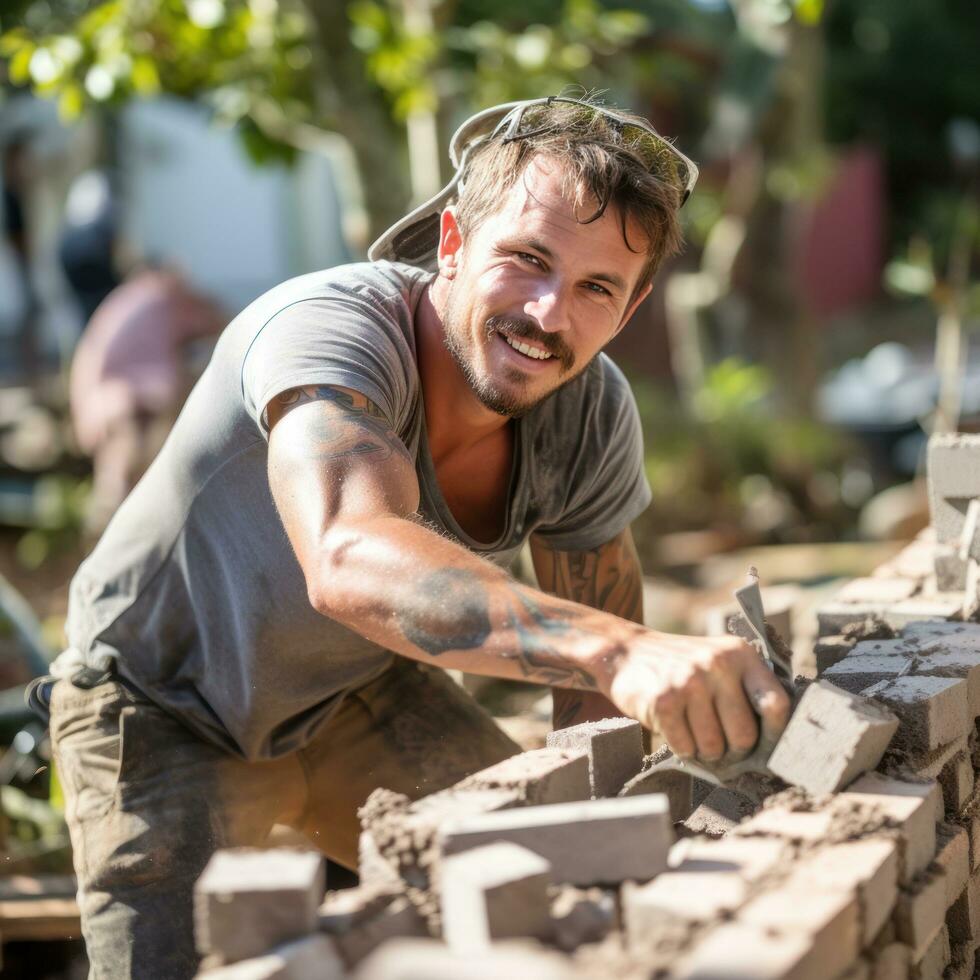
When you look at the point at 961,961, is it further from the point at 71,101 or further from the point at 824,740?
the point at 71,101

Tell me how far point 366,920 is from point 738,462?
8.93 m

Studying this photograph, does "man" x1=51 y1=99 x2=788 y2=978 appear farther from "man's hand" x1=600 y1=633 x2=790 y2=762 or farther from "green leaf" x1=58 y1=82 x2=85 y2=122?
"green leaf" x1=58 y1=82 x2=85 y2=122

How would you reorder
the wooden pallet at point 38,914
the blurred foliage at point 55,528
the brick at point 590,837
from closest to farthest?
the brick at point 590,837 < the wooden pallet at point 38,914 < the blurred foliage at point 55,528

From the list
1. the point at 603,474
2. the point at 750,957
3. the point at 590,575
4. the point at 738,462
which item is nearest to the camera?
the point at 750,957

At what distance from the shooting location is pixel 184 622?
10.2ft

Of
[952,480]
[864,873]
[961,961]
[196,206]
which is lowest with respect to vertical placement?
[961,961]

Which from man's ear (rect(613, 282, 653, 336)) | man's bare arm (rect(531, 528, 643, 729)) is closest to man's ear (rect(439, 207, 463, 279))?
man's ear (rect(613, 282, 653, 336))

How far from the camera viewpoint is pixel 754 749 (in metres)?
2.25

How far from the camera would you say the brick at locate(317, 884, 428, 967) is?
1990 mm

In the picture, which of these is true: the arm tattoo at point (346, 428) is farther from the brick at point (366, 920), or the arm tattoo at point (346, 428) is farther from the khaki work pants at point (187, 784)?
the khaki work pants at point (187, 784)

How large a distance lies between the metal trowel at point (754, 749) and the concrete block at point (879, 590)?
4.19 feet

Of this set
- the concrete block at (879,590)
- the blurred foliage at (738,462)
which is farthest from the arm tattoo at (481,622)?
the blurred foliage at (738,462)

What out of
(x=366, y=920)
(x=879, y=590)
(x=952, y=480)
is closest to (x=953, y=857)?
(x=366, y=920)

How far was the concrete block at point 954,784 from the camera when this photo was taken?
2805 millimetres
